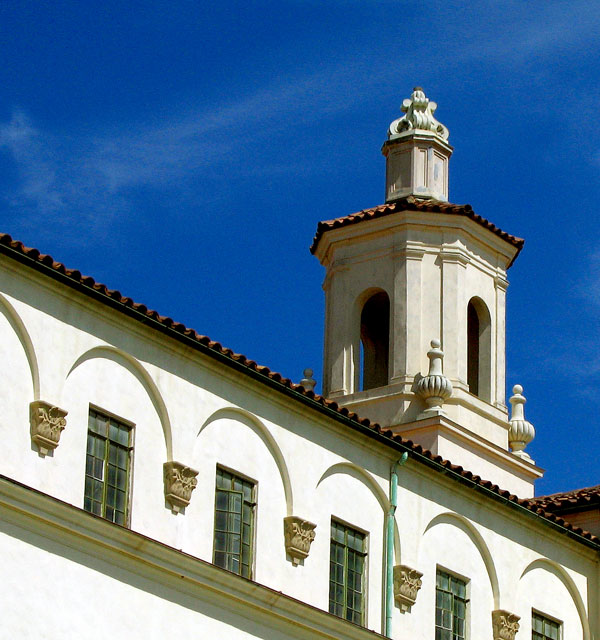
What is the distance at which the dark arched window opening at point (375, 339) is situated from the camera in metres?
44.9

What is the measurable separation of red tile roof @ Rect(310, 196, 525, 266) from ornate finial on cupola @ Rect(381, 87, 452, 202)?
79cm

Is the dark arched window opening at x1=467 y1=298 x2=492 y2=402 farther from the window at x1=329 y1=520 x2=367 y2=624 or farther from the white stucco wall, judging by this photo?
the window at x1=329 y1=520 x2=367 y2=624

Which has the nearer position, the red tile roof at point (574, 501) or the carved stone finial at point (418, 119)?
the red tile roof at point (574, 501)

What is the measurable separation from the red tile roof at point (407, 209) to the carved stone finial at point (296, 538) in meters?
Answer: 12.1

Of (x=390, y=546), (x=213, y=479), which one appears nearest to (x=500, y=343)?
(x=390, y=546)

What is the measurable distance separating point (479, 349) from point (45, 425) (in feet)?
55.3

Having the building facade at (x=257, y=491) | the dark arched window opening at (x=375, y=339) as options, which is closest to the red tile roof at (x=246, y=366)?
the building facade at (x=257, y=491)

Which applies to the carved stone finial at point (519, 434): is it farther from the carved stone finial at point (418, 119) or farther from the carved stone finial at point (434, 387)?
the carved stone finial at point (418, 119)

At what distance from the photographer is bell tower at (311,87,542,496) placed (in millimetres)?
42656

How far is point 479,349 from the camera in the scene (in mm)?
44812

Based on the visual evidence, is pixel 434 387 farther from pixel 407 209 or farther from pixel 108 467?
pixel 108 467

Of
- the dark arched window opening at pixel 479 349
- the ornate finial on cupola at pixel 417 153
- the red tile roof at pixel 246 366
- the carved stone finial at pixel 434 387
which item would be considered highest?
the ornate finial on cupola at pixel 417 153

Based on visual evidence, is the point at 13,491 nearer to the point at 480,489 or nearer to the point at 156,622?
the point at 156,622

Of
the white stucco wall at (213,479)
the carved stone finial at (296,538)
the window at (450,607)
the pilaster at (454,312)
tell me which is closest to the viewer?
the white stucco wall at (213,479)
